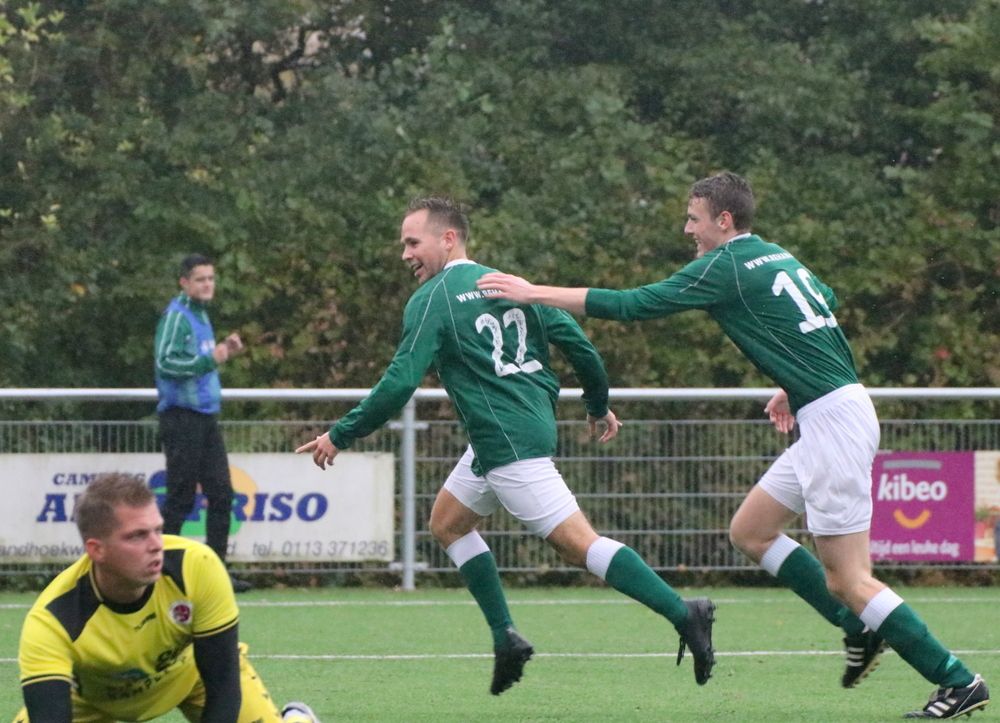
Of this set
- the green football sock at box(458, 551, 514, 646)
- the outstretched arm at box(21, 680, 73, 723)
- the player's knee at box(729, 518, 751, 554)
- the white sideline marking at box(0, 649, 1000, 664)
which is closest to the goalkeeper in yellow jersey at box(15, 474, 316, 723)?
the outstretched arm at box(21, 680, 73, 723)

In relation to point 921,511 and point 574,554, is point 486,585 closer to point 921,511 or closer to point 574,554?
point 574,554

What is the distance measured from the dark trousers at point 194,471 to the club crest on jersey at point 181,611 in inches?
248

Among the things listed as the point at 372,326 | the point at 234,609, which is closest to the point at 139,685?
the point at 234,609

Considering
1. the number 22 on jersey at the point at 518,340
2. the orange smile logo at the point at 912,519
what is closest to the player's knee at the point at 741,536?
the number 22 on jersey at the point at 518,340

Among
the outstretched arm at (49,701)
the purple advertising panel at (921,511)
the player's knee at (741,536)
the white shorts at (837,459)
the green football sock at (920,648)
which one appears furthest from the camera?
the purple advertising panel at (921,511)

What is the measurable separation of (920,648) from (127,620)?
2.90m

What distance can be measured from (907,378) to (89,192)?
22.3 ft

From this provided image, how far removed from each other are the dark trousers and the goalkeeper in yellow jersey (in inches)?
237

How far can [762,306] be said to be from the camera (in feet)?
22.2

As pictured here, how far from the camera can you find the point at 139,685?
5324mm

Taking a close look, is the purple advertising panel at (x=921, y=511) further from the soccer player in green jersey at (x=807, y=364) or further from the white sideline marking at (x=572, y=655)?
the soccer player in green jersey at (x=807, y=364)

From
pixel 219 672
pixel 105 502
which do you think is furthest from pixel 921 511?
pixel 105 502

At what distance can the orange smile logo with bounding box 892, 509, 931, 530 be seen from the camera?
41.8 feet

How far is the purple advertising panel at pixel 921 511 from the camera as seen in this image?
41.8 ft
